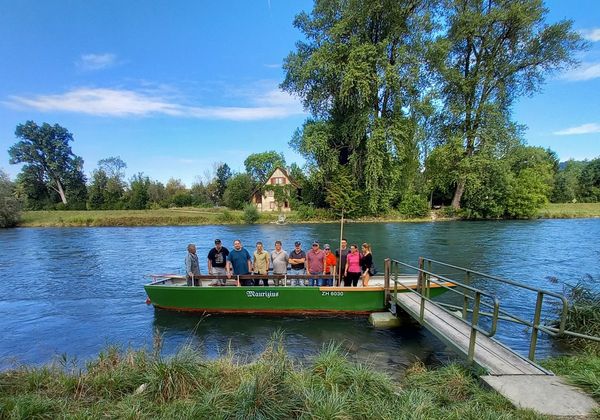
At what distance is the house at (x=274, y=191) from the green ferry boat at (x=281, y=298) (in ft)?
138

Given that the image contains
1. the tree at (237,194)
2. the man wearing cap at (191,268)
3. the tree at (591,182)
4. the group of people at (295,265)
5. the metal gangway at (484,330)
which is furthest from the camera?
the tree at (591,182)

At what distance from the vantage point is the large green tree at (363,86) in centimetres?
3322

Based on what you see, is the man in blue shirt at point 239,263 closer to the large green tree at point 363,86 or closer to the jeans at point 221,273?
the jeans at point 221,273

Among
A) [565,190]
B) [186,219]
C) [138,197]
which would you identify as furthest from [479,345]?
[565,190]

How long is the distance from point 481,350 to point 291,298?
5454mm

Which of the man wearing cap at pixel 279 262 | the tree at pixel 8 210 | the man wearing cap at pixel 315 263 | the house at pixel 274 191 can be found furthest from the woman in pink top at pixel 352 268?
the tree at pixel 8 210

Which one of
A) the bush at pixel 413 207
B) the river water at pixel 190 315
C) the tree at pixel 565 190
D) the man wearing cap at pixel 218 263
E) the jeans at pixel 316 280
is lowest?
the river water at pixel 190 315

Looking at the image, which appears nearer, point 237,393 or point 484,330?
point 237,393

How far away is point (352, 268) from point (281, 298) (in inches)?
84.8

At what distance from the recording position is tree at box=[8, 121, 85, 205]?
66.7 meters

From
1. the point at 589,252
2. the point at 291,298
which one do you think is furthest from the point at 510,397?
the point at 589,252

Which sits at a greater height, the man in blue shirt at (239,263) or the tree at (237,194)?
the tree at (237,194)

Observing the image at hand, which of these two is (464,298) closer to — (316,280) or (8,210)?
(316,280)

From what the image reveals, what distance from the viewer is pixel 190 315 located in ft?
36.6
